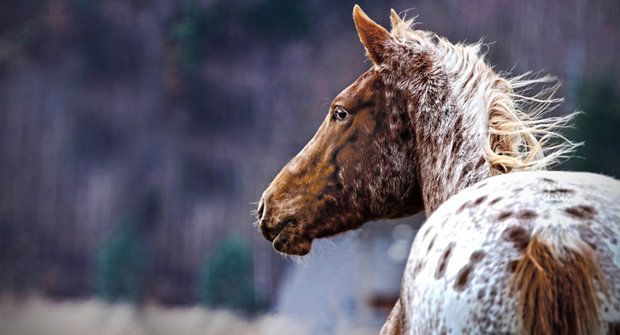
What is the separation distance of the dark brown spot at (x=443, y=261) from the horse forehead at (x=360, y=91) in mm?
920

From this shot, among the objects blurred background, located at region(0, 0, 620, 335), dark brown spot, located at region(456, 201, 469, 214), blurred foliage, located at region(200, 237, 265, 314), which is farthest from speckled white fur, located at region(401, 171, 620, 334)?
blurred foliage, located at region(200, 237, 265, 314)

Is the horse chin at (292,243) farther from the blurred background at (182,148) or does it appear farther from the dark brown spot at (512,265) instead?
the blurred background at (182,148)

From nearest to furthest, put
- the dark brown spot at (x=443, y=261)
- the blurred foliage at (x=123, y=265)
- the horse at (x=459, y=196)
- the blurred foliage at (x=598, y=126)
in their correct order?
the horse at (x=459, y=196), the dark brown spot at (x=443, y=261), the blurred foliage at (x=598, y=126), the blurred foliage at (x=123, y=265)

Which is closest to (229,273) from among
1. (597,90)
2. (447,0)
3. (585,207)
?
(447,0)

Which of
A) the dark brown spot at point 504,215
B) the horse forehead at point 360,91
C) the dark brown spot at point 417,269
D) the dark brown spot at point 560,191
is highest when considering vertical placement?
the horse forehead at point 360,91

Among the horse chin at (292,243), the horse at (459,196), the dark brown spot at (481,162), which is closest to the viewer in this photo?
the horse at (459,196)

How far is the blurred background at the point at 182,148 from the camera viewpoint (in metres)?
4.69

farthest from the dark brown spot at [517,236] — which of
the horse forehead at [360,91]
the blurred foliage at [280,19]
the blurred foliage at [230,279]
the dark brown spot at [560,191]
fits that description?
the blurred foliage at [280,19]

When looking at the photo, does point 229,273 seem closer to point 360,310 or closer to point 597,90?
point 360,310

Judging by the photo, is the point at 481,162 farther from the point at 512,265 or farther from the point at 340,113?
the point at 512,265

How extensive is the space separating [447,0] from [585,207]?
395cm

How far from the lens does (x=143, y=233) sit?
5293 millimetres

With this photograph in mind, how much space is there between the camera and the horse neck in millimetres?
1691

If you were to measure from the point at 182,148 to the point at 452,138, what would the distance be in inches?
152
